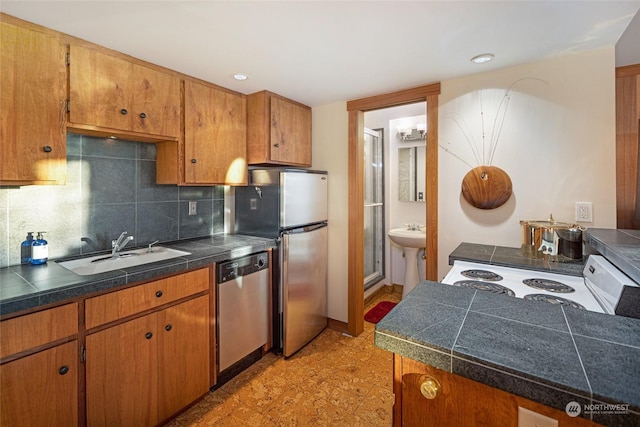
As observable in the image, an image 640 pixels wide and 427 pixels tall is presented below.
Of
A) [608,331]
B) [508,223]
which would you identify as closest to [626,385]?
[608,331]

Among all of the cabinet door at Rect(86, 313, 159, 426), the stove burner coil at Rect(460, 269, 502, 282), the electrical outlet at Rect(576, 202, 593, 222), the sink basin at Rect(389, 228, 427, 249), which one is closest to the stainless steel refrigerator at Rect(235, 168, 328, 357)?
the sink basin at Rect(389, 228, 427, 249)

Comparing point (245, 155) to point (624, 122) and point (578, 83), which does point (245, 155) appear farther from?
point (624, 122)

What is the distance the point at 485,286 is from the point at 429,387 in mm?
735

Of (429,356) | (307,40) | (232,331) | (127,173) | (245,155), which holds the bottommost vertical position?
(232,331)

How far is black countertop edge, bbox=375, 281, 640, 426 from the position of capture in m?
0.61

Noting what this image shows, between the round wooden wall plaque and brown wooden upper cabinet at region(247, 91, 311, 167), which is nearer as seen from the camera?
the round wooden wall plaque

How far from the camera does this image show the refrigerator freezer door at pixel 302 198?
241 cm

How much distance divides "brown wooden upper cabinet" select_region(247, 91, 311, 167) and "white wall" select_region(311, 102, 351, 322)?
0.28m

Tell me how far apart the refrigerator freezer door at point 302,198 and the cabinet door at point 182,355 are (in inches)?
35.3

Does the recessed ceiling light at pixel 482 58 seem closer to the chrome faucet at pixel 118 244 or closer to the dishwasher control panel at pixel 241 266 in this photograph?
the dishwasher control panel at pixel 241 266

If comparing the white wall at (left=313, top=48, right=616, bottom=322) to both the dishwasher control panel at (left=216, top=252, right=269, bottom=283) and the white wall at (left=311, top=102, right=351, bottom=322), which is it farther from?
the dishwasher control panel at (left=216, top=252, right=269, bottom=283)

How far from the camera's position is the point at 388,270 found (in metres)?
3.92

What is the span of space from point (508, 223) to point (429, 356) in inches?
66.9

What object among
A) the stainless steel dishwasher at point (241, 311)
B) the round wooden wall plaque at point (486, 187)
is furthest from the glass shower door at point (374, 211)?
the stainless steel dishwasher at point (241, 311)
